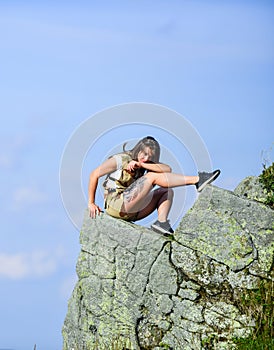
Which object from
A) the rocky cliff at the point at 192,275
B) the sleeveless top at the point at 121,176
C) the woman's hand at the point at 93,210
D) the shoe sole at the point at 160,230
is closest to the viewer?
the rocky cliff at the point at 192,275

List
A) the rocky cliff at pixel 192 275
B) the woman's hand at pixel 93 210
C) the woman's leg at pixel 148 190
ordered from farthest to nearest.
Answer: the woman's hand at pixel 93 210, the woman's leg at pixel 148 190, the rocky cliff at pixel 192 275

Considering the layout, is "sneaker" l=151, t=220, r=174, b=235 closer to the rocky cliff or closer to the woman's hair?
the rocky cliff

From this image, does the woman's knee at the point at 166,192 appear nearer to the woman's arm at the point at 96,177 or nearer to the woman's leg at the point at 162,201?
the woman's leg at the point at 162,201

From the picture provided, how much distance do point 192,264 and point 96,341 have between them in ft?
5.94

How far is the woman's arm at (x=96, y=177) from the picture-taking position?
1192 cm

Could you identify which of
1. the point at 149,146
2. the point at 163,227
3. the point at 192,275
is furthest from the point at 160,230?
the point at 149,146

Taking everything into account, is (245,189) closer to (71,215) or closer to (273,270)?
(273,270)

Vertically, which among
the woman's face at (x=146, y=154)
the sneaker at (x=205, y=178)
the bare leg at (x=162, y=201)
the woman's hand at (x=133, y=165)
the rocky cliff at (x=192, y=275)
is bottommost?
the rocky cliff at (x=192, y=275)

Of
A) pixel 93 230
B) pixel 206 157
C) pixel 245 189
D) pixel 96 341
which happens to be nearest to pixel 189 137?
pixel 206 157

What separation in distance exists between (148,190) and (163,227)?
1.84 ft

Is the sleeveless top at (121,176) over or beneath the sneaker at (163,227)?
over

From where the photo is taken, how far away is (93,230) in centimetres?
1207

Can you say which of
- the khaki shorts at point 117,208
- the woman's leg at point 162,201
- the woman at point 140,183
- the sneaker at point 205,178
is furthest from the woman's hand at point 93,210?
the sneaker at point 205,178

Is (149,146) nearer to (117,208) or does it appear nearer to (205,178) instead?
(205,178)
